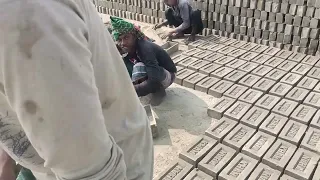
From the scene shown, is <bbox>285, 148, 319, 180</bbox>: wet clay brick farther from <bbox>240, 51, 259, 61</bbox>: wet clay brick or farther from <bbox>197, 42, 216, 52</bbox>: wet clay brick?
<bbox>197, 42, 216, 52</bbox>: wet clay brick

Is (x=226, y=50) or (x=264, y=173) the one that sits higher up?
(x=226, y=50)

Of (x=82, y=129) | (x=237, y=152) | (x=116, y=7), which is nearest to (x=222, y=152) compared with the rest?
(x=237, y=152)

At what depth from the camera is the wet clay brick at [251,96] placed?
4059 mm

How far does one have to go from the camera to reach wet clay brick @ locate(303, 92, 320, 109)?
152 inches

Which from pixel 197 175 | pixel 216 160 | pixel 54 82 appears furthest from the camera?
pixel 216 160

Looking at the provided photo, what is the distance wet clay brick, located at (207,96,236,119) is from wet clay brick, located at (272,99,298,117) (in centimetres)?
56

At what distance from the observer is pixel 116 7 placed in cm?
862

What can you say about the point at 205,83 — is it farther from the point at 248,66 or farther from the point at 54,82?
the point at 54,82

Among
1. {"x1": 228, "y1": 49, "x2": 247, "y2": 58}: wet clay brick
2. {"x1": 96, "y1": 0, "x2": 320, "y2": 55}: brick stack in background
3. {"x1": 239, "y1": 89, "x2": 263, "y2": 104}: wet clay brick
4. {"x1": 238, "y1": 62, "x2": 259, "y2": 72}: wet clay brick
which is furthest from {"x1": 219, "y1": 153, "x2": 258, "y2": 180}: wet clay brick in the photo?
{"x1": 96, "y1": 0, "x2": 320, "y2": 55}: brick stack in background

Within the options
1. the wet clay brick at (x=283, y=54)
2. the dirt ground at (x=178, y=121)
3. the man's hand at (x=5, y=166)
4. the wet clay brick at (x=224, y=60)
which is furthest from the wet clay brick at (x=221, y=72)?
the man's hand at (x=5, y=166)

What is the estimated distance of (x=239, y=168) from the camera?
3000 mm

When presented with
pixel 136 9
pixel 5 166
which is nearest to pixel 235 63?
pixel 136 9

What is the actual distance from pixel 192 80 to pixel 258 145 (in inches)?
66.5

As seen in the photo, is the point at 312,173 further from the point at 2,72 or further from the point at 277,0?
the point at 277,0
